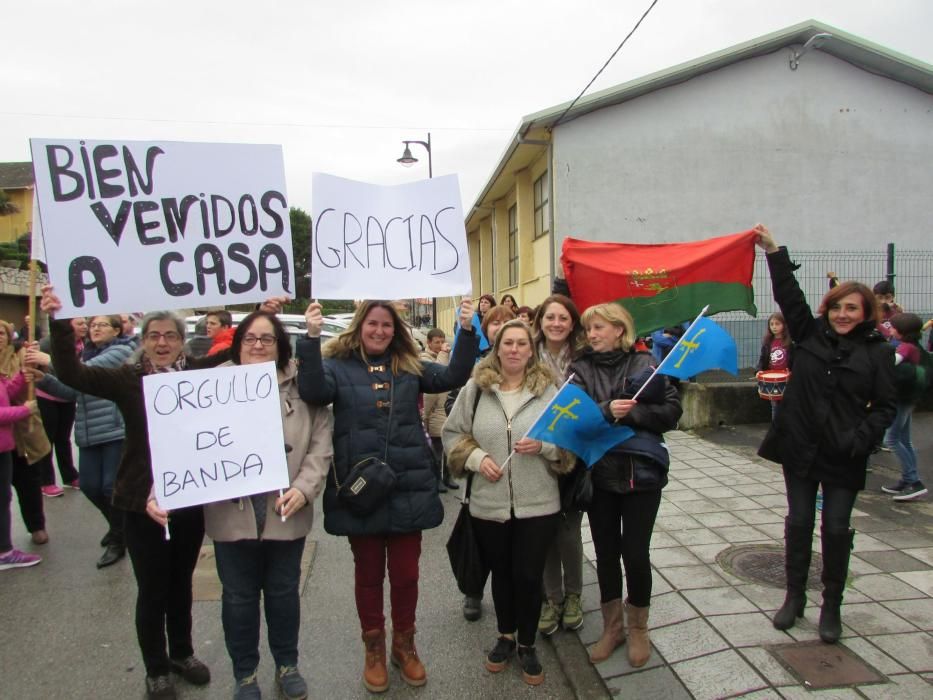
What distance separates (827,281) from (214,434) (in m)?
13.0

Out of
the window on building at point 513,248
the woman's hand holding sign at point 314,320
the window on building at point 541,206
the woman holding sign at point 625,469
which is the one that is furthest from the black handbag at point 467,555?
the window on building at point 513,248

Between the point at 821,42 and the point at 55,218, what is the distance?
15.9 meters

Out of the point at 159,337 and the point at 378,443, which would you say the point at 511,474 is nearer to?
the point at 378,443

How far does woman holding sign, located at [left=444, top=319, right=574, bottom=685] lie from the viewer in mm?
3146

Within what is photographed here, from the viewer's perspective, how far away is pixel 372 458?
9.82 feet

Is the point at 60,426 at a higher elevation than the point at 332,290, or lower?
lower

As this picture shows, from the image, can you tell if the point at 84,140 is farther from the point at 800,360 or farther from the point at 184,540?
the point at 800,360

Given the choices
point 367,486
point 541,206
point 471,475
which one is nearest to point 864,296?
point 471,475

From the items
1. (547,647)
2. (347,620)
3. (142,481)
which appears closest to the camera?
(142,481)

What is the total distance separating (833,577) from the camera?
336 cm

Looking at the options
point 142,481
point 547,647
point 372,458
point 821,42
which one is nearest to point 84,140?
point 142,481

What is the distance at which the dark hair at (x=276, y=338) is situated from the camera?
3.00 metres

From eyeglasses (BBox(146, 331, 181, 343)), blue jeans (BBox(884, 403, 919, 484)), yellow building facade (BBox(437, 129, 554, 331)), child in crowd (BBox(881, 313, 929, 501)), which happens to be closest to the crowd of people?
eyeglasses (BBox(146, 331, 181, 343))

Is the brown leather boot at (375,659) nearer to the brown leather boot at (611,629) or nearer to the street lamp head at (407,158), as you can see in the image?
the brown leather boot at (611,629)
